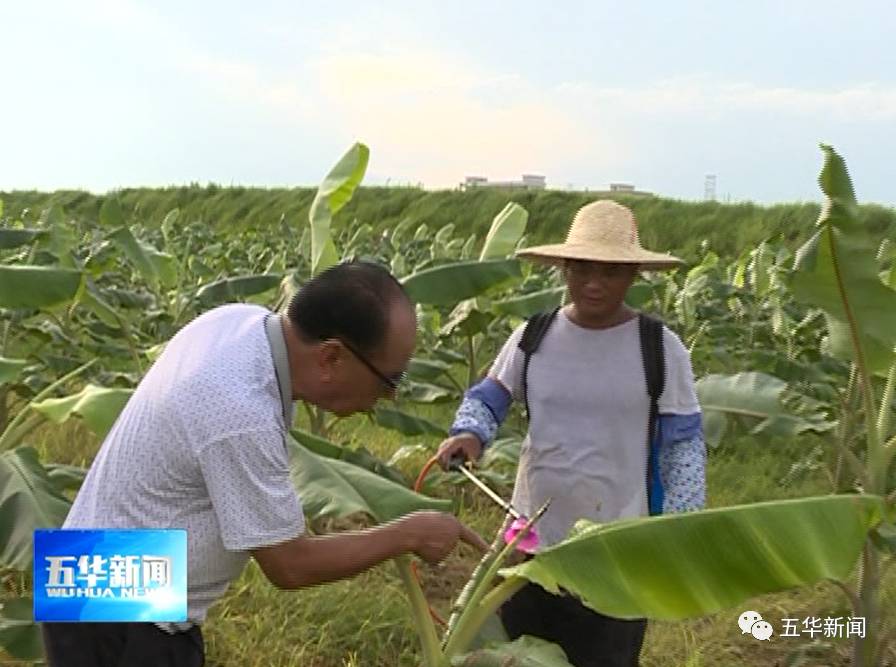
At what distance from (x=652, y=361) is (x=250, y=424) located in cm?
119

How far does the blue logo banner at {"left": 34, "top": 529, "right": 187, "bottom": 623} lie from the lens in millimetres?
1598

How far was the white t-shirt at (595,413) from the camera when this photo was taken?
2.40 metres

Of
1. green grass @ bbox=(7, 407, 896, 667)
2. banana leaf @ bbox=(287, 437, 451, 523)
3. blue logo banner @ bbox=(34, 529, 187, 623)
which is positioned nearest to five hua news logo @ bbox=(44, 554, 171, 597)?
blue logo banner @ bbox=(34, 529, 187, 623)

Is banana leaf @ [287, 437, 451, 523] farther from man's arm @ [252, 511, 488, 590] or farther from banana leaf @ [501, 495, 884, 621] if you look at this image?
banana leaf @ [501, 495, 884, 621]

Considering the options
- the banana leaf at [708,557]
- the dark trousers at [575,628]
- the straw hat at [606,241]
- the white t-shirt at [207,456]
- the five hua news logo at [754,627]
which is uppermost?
the straw hat at [606,241]

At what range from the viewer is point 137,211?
26641 mm

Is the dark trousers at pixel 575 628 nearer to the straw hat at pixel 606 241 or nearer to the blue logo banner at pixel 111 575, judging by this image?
the straw hat at pixel 606 241

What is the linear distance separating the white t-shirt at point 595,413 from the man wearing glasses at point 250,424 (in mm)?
863

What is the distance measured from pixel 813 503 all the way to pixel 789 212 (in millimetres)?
15722

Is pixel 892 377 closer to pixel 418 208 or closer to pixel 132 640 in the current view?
pixel 132 640

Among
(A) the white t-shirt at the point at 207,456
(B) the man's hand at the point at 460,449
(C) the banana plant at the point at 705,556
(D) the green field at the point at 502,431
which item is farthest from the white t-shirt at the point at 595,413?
(A) the white t-shirt at the point at 207,456

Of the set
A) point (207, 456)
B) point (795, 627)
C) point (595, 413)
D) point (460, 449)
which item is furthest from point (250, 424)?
point (795, 627)

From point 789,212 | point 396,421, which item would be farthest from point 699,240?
point 396,421

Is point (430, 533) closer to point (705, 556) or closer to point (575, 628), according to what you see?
point (705, 556)
